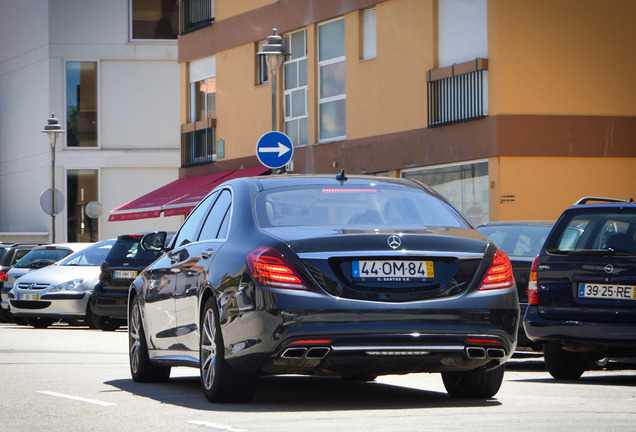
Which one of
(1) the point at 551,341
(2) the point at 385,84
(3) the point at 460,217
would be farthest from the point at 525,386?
(2) the point at 385,84

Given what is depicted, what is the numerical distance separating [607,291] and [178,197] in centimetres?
2507

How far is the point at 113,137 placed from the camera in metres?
50.8

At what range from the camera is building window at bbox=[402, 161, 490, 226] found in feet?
82.6

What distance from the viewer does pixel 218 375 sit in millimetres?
9344

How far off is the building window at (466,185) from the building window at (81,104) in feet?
84.6

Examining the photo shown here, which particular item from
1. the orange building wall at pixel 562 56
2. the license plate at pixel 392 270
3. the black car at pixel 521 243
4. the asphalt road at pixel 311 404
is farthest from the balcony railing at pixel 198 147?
the license plate at pixel 392 270

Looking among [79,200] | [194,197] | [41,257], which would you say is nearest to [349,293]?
[41,257]

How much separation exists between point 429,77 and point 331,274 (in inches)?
708

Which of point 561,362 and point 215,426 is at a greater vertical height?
point 215,426

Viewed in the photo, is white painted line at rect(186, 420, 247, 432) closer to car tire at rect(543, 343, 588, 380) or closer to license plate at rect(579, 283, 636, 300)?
license plate at rect(579, 283, 636, 300)

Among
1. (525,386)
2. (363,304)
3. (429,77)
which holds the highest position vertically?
(429,77)

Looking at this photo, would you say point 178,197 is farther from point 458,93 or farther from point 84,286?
point 84,286

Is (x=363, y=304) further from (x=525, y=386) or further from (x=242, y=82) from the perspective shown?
(x=242, y=82)

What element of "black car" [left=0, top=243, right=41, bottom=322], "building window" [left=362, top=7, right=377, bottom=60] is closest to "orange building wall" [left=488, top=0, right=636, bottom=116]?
"building window" [left=362, top=7, right=377, bottom=60]
